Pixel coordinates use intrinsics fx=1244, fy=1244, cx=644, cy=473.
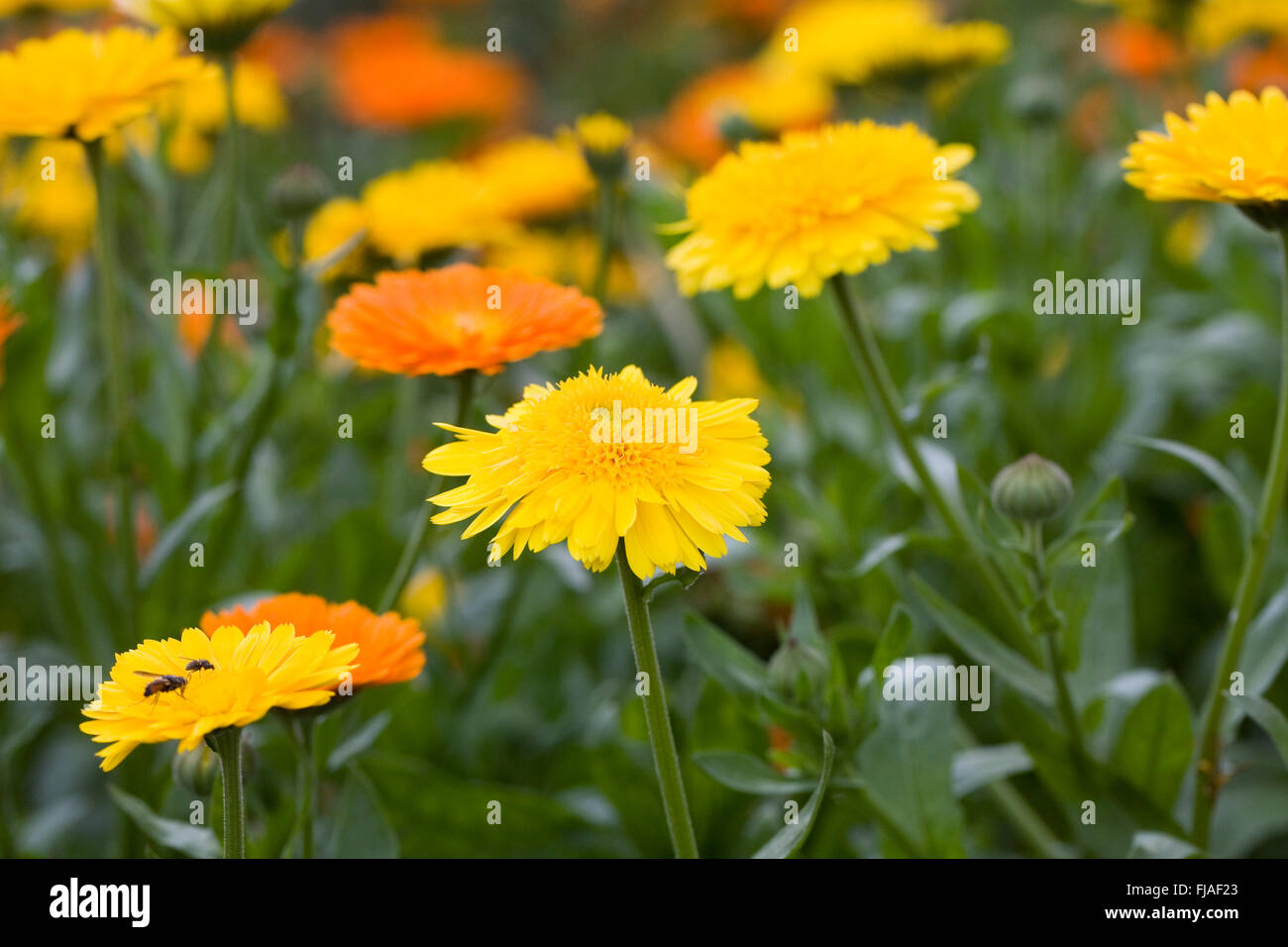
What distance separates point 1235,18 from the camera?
6.36ft

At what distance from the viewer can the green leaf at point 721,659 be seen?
100 centimetres

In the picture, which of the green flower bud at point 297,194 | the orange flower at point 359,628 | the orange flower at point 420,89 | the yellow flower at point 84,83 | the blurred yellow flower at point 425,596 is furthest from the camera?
the orange flower at point 420,89

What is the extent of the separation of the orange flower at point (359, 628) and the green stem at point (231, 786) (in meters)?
0.09

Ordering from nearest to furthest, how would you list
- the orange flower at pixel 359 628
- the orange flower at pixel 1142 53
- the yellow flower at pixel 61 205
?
1. the orange flower at pixel 359 628
2. the yellow flower at pixel 61 205
3. the orange flower at pixel 1142 53

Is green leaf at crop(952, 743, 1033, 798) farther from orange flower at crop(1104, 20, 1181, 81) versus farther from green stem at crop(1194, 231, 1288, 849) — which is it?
orange flower at crop(1104, 20, 1181, 81)

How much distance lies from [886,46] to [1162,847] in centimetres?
124

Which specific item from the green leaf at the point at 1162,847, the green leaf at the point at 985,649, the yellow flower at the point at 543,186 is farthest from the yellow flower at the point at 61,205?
the green leaf at the point at 1162,847

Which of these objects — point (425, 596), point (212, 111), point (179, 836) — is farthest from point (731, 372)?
point (179, 836)

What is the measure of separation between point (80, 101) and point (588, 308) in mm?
483

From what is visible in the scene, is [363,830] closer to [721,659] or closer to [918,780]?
[721,659]

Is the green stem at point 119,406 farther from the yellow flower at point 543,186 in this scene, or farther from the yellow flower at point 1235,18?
the yellow flower at point 1235,18

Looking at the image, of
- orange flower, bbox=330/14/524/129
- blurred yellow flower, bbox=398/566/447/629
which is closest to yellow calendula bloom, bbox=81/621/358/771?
blurred yellow flower, bbox=398/566/447/629

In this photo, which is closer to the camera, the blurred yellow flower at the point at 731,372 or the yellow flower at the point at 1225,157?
the yellow flower at the point at 1225,157

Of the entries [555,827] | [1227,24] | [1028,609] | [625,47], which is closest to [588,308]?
[1028,609]
